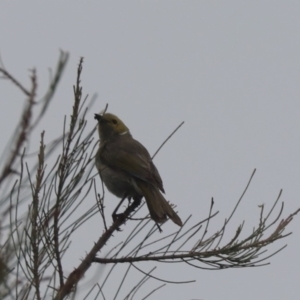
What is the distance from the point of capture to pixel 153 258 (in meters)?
3.50

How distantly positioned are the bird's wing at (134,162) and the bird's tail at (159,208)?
1.26ft

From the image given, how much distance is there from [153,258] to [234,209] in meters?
0.50

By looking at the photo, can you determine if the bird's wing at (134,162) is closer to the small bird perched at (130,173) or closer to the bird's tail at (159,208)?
the small bird perched at (130,173)

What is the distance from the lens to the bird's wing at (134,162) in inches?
250

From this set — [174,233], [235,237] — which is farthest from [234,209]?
[174,233]

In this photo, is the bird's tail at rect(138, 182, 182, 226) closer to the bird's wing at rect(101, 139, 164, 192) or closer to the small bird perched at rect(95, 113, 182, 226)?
the small bird perched at rect(95, 113, 182, 226)

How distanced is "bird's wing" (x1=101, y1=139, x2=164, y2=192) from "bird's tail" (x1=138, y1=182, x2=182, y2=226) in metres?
0.39

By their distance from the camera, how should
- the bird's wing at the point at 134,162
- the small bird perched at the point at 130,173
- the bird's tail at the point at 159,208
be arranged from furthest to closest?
the bird's wing at the point at 134,162
the small bird perched at the point at 130,173
the bird's tail at the point at 159,208

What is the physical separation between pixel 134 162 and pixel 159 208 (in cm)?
168

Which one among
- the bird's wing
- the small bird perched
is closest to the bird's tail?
the small bird perched

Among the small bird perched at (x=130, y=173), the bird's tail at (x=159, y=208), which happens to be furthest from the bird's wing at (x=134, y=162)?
the bird's tail at (x=159, y=208)

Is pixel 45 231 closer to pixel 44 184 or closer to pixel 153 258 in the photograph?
pixel 44 184

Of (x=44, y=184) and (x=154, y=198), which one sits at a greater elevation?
(x=154, y=198)

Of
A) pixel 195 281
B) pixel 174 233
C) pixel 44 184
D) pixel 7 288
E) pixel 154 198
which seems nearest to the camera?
pixel 7 288
